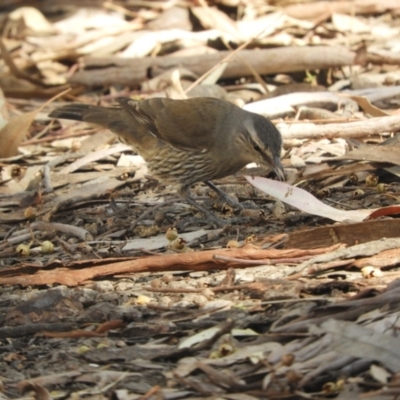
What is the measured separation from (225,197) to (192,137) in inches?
26.6

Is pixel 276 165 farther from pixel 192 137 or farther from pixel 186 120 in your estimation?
pixel 186 120

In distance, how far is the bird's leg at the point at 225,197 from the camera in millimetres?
6199

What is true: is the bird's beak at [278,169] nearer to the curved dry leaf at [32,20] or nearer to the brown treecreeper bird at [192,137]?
the brown treecreeper bird at [192,137]

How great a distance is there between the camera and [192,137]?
679 cm

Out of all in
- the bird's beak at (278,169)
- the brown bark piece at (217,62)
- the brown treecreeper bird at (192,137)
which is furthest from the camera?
the brown bark piece at (217,62)

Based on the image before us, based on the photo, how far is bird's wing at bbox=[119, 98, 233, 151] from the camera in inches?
266

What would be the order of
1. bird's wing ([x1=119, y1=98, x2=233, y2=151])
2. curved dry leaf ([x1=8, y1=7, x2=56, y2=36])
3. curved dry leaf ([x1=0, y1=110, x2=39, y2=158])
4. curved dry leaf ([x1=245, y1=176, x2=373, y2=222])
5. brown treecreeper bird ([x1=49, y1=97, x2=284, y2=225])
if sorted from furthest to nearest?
1. curved dry leaf ([x1=8, y1=7, x2=56, y2=36])
2. curved dry leaf ([x1=0, y1=110, x2=39, y2=158])
3. bird's wing ([x1=119, y1=98, x2=233, y2=151])
4. brown treecreeper bird ([x1=49, y1=97, x2=284, y2=225])
5. curved dry leaf ([x1=245, y1=176, x2=373, y2=222])

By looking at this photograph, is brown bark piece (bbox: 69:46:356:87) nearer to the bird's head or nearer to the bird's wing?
the bird's wing

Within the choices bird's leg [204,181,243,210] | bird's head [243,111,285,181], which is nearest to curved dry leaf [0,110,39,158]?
bird's leg [204,181,243,210]

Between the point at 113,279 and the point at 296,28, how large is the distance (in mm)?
5968

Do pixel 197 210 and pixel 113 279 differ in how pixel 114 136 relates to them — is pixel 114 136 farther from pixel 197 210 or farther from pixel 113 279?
pixel 113 279

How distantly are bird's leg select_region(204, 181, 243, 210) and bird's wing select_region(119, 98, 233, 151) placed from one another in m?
0.29

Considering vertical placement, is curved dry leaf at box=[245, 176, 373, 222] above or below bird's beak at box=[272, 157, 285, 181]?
above

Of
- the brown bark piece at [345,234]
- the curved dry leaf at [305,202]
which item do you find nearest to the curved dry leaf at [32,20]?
the curved dry leaf at [305,202]
